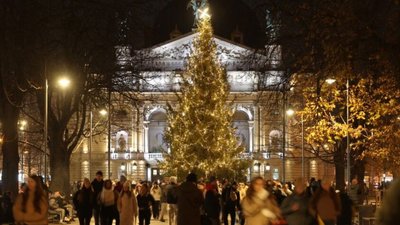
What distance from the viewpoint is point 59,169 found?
40.4 meters

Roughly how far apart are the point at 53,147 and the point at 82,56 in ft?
15.8

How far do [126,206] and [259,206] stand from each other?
26.8ft

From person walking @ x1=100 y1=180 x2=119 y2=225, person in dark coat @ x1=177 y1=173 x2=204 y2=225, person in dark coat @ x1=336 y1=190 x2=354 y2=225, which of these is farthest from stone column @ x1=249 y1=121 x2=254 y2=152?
person in dark coat @ x1=177 y1=173 x2=204 y2=225

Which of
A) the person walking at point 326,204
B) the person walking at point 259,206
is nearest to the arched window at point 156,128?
the person walking at point 326,204

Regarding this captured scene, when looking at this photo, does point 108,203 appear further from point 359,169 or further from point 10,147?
point 359,169

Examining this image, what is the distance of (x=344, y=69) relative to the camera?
1811 cm

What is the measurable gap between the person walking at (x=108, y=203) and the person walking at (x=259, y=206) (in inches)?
356

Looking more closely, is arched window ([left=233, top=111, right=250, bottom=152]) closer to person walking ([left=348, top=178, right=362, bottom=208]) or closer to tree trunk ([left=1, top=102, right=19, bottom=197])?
tree trunk ([left=1, top=102, right=19, bottom=197])

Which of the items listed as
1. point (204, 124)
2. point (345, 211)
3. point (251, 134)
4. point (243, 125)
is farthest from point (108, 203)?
point (243, 125)

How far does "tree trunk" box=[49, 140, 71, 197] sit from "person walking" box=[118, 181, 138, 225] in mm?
19364

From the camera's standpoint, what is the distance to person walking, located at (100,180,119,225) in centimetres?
2220

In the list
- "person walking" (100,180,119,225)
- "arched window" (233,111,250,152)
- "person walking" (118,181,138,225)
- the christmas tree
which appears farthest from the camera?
"arched window" (233,111,250,152)

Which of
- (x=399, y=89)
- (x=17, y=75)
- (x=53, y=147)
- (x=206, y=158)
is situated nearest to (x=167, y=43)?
(x=206, y=158)

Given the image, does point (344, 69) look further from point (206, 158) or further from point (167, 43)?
point (167, 43)
